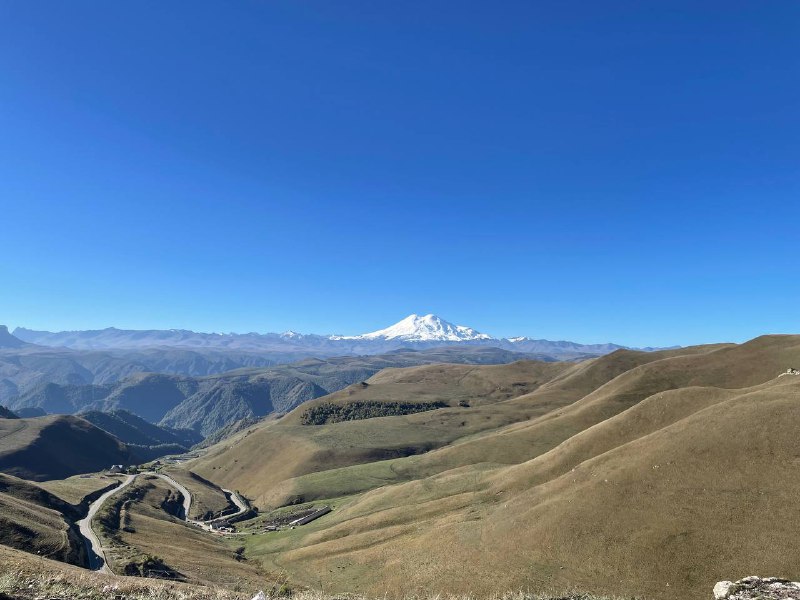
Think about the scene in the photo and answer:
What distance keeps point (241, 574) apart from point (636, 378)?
148330mm

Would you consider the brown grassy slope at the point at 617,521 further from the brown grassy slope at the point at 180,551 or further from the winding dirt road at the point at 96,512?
the winding dirt road at the point at 96,512

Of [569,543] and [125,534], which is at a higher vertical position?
[569,543]

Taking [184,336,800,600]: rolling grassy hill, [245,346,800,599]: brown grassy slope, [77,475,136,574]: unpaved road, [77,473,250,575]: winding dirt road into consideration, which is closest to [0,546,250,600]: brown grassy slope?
[77,475,136,574]: unpaved road

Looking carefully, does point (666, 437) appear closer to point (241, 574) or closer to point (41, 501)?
point (241, 574)

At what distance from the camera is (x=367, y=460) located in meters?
180

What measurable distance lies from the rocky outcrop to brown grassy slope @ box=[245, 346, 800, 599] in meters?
15.1

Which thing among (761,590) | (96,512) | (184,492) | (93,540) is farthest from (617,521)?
(184,492)

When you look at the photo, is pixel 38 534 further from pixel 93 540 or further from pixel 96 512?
pixel 96 512

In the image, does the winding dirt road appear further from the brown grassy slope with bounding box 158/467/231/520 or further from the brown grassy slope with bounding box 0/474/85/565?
the brown grassy slope with bounding box 0/474/85/565

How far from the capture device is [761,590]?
2875 cm

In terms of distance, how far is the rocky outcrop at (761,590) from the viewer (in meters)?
27.7

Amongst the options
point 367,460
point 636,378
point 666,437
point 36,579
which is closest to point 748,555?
point 666,437

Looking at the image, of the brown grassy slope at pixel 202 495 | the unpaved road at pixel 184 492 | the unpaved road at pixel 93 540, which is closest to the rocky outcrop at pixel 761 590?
the unpaved road at pixel 93 540

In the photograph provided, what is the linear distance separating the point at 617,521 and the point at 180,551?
68092 mm
